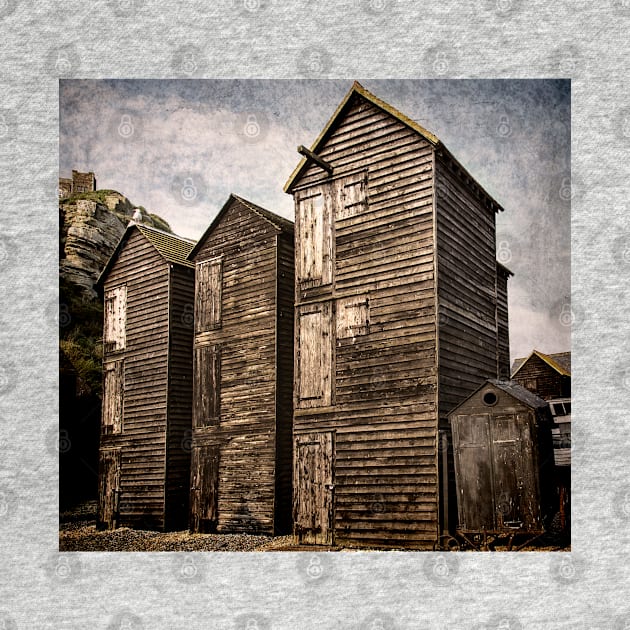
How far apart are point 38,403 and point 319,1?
637 centimetres

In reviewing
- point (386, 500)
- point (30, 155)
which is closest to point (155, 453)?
point (386, 500)

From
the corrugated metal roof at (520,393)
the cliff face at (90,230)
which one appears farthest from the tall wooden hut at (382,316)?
the cliff face at (90,230)

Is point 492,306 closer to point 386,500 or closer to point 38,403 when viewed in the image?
point 386,500

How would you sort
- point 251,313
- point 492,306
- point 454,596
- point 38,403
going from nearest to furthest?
point 454,596 < point 38,403 < point 492,306 < point 251,313

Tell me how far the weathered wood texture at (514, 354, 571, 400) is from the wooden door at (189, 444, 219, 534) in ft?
17.4

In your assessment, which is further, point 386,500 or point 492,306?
point 492,306

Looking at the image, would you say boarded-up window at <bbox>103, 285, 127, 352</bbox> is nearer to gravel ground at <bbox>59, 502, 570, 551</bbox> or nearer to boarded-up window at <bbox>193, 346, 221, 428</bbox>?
boarded-up window at <bbox>193, 346, 221, 428</bbox>

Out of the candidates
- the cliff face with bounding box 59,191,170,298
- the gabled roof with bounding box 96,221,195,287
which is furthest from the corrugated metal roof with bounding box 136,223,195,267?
the cliff face with bounding box 59,191,170,298

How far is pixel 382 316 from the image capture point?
36.2 feet

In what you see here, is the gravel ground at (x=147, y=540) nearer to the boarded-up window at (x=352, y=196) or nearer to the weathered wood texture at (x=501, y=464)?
the weathered wood texture at (x=501, y=464)

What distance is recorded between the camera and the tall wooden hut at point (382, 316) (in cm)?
1052

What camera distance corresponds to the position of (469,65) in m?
9.98

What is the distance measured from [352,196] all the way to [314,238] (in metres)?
0.90

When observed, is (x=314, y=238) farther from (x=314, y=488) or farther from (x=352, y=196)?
(x=314, y=488)
